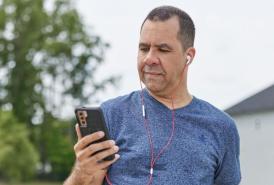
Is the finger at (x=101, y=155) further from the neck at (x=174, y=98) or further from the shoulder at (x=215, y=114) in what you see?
the shoulder at (x=215, y=114)

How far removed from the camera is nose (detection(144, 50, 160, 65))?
2.43 meters

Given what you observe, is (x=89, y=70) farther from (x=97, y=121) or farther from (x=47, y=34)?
(x=97, y=121)

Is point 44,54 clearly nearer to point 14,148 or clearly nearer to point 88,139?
point 14,148

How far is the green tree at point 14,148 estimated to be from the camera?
38.1 metres

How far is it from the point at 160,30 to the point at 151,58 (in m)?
0.10

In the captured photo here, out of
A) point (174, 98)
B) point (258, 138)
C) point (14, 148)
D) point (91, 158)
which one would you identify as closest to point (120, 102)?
point (174, 98)

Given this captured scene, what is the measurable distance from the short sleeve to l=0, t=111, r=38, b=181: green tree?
3588 centimetres

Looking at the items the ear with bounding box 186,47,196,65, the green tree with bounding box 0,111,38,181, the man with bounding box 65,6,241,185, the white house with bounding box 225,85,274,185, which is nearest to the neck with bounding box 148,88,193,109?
the man with bounding box 65,6,241,185

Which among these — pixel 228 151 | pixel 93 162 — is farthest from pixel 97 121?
pixel 228 151

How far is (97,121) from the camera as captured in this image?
235cm

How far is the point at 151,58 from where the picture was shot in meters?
2.43

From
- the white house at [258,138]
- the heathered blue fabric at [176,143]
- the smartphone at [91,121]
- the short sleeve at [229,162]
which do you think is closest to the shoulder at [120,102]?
the heathered blue fabric at [176,143]

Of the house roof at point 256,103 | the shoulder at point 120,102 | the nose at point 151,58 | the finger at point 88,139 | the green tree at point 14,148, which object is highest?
the nose at point 151,58

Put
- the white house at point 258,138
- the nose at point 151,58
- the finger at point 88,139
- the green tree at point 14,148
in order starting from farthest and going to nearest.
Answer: the green tree at point 14,148, the white house at point 258,138, the nose at point 151,58, the finger at point 88,139
